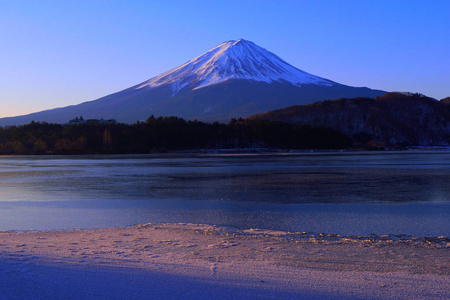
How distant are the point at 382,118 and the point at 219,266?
140081 mm

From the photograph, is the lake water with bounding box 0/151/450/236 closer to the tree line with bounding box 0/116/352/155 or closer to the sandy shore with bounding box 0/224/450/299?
the sandy shore with bounding box 0/224/450/299

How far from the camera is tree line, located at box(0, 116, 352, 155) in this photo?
271 feet

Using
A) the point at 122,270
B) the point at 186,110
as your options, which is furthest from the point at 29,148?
the point at 186,110

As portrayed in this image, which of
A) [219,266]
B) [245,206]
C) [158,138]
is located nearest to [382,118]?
[158,138]

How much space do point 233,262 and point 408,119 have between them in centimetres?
14983

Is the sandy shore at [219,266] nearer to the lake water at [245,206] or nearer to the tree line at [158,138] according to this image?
the lake water at [245,206]

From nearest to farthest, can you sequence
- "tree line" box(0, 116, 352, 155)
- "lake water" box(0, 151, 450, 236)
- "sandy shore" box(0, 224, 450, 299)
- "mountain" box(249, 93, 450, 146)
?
"sandy shore" box(0, 224, 450, 299) → "lake water" box(0, 151, 450, 236) → "tree line" box(0, 116, 352, 155) → "mountain" box(249, 93, 450, 146)

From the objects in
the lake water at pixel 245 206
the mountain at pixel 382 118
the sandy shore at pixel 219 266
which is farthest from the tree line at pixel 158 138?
the sandy shore at pixel 219 266

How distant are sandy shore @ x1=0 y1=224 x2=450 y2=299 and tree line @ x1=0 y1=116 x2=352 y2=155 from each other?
7254 centimetres

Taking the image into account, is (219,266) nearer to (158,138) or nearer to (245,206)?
(245,206)

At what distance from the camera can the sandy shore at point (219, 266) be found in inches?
202

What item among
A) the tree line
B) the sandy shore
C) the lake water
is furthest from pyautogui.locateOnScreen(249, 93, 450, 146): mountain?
the sandy shore

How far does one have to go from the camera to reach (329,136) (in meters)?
98.7

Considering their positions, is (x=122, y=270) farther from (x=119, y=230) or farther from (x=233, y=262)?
(x=119, y=230)
